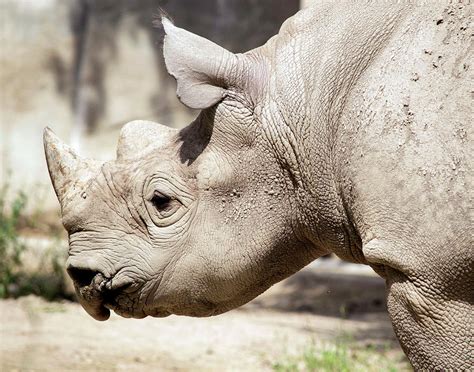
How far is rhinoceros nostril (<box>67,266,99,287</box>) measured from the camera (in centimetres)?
367

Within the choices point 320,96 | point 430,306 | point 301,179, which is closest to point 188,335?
point 301,179

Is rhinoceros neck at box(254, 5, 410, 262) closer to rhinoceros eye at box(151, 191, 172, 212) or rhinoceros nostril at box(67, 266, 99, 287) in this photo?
rhinoceros eye at box(151, 191, 172, 212)

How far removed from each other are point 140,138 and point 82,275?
22.7 inches

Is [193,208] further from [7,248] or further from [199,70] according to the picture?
[7,248]

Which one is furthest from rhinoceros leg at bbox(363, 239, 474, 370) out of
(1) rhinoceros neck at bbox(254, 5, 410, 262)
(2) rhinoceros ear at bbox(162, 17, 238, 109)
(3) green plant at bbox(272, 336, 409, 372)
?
(3) green plant at bbox(272, 336, 409, 372)

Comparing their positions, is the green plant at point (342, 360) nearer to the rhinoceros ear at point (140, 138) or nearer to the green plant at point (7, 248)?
the rhinoceros ear at point (140, 138)

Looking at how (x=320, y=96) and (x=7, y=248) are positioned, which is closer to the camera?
(x=320, y=96)

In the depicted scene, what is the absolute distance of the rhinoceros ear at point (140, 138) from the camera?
3.72 m

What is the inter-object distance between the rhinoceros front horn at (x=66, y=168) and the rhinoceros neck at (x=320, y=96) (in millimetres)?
787

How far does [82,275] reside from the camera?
3.70 metres

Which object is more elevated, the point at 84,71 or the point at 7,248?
the point at 84,71

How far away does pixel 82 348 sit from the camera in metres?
6.37

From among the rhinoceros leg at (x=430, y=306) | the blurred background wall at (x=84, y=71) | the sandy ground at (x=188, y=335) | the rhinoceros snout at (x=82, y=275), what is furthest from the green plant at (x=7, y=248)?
the rhinoceros leg at (x=430, y=306)

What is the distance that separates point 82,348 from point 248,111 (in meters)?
3.32
